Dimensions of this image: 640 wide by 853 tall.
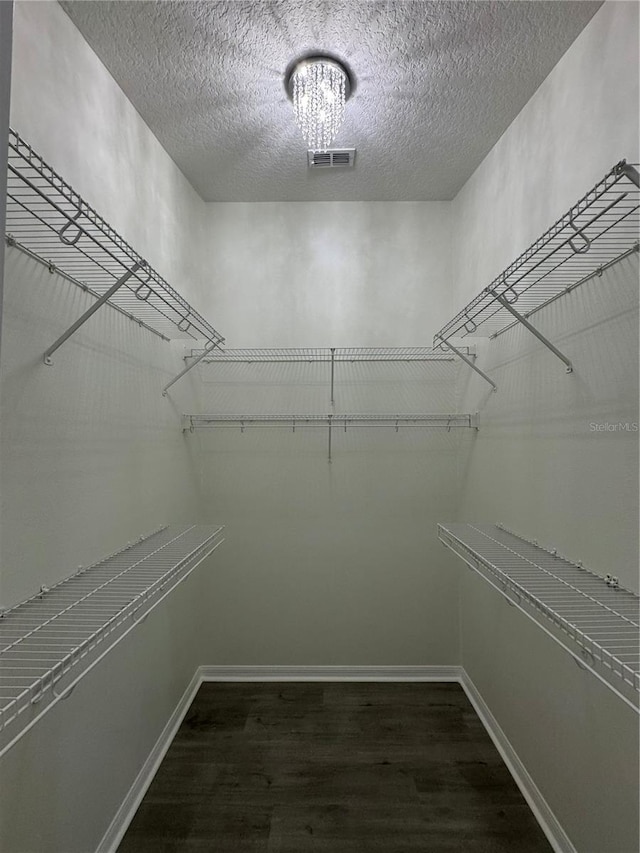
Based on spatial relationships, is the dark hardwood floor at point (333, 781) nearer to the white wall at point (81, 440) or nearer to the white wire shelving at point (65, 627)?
the white wall at point (81, 440)

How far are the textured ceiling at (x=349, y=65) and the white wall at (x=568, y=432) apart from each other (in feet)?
0.56

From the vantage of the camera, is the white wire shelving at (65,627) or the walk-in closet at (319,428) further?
the walk-in closet at (319,428)

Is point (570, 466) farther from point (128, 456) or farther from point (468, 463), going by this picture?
point (128, 456)

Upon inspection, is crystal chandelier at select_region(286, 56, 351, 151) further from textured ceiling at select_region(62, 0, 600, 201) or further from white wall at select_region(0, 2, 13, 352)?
white wall at select_region(0, 2, 13, 352)

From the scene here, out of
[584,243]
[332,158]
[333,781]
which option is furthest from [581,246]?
[333,781]

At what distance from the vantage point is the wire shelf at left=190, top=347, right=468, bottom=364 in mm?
2873

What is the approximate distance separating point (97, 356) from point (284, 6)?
137cm

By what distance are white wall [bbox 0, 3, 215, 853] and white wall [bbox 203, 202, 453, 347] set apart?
1.97ft

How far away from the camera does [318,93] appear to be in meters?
1.78

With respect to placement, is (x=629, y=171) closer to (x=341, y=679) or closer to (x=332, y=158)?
(x=332, y=158)

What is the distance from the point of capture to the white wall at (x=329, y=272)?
114 inches

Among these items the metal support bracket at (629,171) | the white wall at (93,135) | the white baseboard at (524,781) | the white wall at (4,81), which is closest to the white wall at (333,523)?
the white baseboard at (524,781)

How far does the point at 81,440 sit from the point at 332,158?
191cm

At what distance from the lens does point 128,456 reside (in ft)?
6.32
